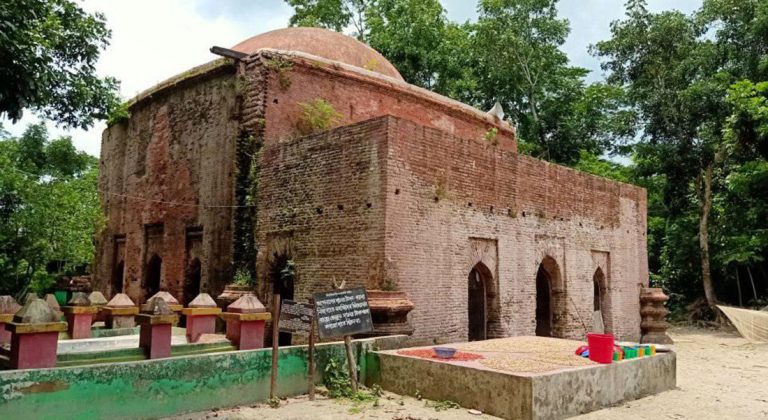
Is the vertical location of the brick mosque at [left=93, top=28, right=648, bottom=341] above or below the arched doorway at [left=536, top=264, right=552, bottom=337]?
above

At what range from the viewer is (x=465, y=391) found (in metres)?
→ 7.00

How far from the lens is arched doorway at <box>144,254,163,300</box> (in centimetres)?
1516

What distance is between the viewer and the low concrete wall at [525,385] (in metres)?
6.46

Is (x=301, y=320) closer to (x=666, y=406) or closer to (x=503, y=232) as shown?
(x=666, y=406)

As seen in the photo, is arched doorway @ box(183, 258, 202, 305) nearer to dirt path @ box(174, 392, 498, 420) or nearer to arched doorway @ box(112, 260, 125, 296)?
arched doorway @ box(112, 260, 125, 296)

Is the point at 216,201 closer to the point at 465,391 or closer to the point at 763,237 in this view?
the point at 465,391

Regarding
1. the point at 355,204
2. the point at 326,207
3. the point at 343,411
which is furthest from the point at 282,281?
the point at 343,411

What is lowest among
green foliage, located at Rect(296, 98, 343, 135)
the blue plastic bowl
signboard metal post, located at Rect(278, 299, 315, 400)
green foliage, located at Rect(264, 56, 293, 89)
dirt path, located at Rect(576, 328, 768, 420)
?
dirt path, located at Rect(576, 328, 768, 420)

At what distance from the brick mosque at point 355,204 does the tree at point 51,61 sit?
227cm

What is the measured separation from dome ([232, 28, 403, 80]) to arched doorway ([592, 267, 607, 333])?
773 centimetres

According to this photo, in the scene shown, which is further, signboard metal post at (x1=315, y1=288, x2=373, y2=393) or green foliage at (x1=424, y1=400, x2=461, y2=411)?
signboard metal post at (x1=315, y1=288, x2=373, y2=393)

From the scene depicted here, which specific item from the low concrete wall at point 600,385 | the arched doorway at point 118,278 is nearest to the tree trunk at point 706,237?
the low concrete wall at point 600,385

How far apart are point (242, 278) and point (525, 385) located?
270 inches

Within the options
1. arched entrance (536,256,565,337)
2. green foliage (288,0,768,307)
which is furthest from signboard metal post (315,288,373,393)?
green foliage (288,0,768,307)
